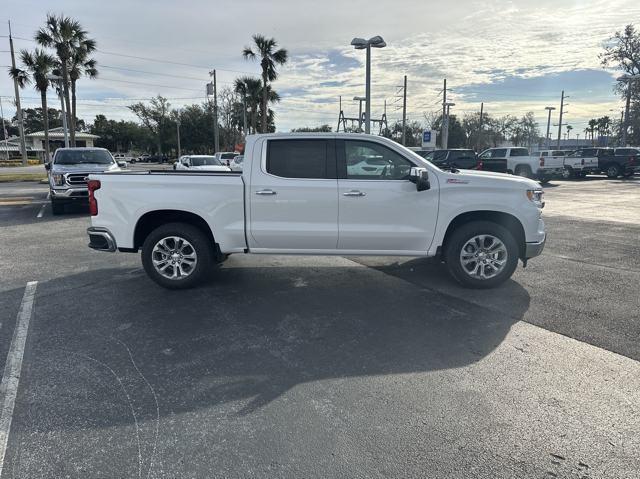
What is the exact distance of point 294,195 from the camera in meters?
5.55

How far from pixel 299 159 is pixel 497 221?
8.70 ft

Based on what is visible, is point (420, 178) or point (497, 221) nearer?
point (420, 178)

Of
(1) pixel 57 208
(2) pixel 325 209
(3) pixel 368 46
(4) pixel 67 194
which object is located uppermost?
(3) pixel 368 46

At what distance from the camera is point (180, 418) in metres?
3.06

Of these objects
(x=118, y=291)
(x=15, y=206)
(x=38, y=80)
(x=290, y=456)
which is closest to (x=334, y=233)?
(x=118, y=291)

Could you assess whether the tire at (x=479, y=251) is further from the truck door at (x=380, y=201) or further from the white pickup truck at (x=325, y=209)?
the truck door at (x=380, y=201)

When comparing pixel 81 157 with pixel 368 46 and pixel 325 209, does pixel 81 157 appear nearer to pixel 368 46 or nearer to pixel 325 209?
pixel 368 46

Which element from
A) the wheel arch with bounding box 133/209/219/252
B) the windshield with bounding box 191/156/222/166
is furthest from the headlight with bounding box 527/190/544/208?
the windshield with bounding box 191/156/222/166

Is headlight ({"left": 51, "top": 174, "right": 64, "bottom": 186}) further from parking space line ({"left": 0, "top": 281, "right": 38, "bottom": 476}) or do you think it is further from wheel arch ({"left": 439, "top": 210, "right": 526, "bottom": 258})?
wheel arch ({"left": 439, "top": 210, "right": 526, "bottom": 258})

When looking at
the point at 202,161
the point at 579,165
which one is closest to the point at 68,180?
the point at 202,161

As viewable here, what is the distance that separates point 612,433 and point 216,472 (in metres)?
2.48

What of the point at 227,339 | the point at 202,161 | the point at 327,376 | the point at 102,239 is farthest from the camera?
the point at 202,161

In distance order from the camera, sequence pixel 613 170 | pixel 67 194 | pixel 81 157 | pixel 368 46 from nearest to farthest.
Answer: pixel 67 194 → pixel 81 157 → pixel 368 46 → pixel 613 170

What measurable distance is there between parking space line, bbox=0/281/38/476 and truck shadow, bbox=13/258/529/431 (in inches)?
3.9
